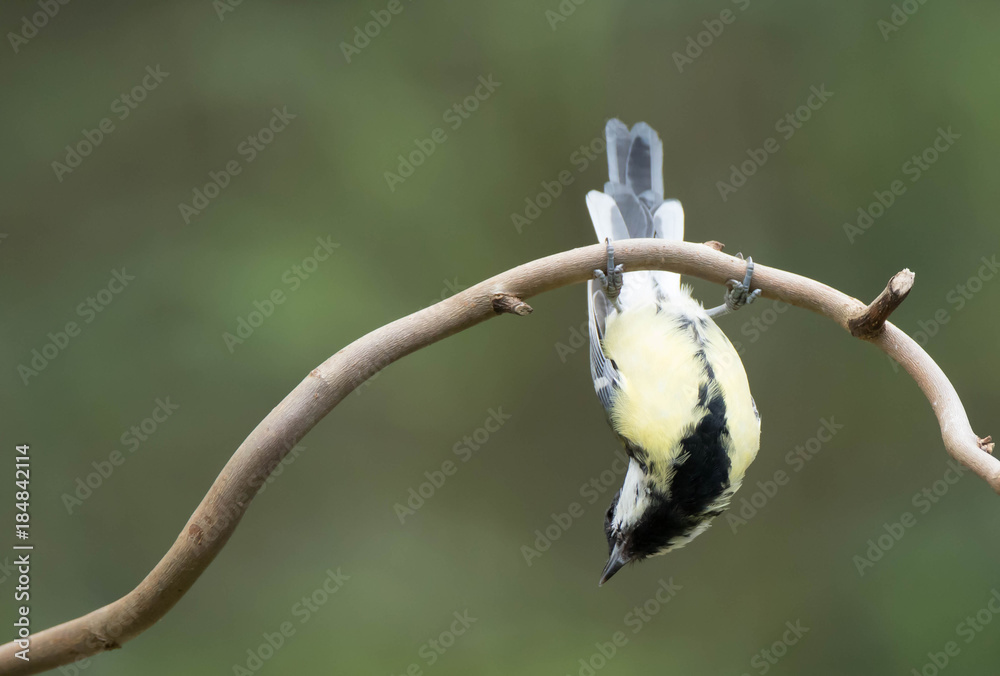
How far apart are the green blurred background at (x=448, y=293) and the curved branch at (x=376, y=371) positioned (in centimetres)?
198

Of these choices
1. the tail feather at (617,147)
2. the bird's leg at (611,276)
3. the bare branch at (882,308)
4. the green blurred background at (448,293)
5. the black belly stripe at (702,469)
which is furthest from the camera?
the green blurred background at (448,293)

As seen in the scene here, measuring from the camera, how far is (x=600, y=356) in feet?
6.72

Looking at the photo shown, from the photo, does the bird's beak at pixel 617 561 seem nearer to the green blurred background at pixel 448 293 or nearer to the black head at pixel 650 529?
the black head at pixel 650 529

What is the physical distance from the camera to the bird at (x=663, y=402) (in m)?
1.78

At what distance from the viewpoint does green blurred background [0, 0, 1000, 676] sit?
324 centimetres

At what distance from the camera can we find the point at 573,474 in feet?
11.6

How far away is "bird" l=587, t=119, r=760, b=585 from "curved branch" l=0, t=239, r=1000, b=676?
0.23 metres

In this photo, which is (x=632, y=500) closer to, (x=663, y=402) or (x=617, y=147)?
(x=663, y=402)

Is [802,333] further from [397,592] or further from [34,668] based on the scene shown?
[34,668]

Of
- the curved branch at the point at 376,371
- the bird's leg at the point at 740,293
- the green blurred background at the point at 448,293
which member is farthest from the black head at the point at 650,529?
the green blurred background at the point at 448,293

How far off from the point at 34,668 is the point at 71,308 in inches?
89.0

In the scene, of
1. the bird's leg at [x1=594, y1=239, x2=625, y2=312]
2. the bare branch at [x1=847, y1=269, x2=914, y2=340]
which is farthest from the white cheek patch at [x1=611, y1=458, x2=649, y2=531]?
the bare branch at [x1=847, y1=269, x2=914, y2=340]

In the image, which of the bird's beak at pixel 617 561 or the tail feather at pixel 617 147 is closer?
the bird's beak at pixel 617 561

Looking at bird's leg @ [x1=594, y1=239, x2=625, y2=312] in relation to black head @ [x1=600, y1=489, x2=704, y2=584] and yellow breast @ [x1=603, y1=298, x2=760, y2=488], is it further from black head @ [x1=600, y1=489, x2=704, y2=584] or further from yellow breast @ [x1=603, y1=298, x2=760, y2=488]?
black head @ [x1=600, y1=489, x2=704, y2=584]
